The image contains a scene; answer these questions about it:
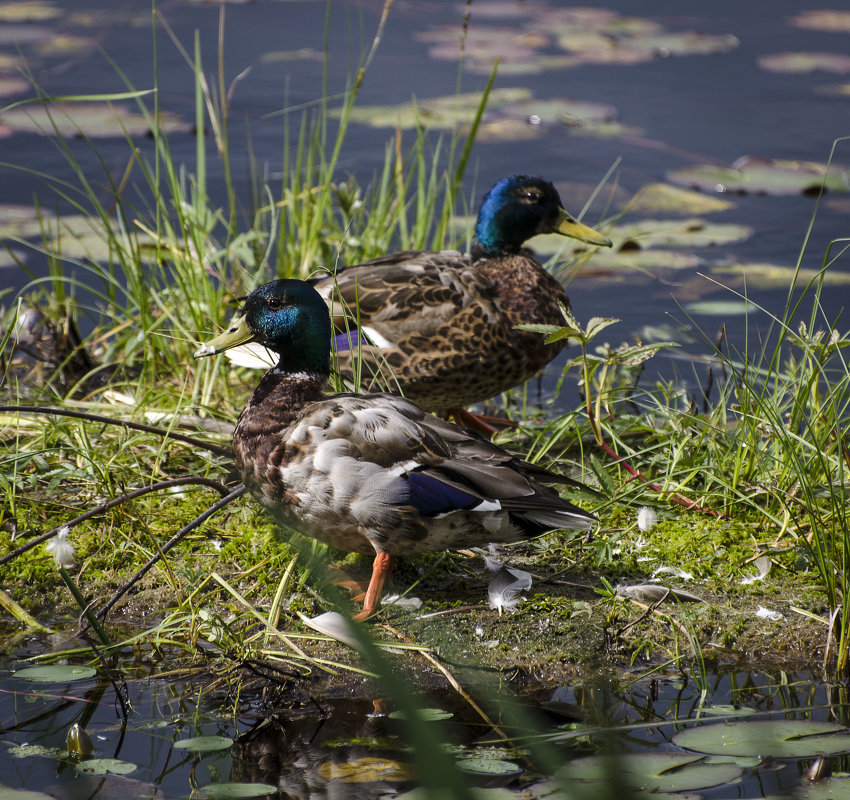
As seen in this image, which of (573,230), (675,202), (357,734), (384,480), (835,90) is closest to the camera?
(357,734)

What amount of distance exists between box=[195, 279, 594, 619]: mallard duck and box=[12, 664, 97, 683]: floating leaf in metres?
0.61

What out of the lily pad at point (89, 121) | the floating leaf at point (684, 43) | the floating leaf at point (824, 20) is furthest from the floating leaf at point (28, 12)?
the floating leaf at point (824, 20)

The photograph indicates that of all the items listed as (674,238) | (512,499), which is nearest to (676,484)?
(512,499)

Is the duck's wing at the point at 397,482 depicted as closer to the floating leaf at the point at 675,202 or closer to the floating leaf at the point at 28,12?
the floating leaf at the point at 675,202

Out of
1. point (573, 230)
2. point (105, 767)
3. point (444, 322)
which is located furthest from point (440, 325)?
point (105, 767)

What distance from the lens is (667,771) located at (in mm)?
2213

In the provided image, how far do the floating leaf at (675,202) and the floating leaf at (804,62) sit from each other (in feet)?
6.76

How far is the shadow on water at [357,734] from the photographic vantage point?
2.26 metres

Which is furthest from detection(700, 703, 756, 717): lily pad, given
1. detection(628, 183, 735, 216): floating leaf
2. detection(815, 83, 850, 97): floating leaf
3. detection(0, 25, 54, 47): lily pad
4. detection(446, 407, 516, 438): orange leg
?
detection(0, 25, 54, 47): lily pad

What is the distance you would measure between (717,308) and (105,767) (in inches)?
143

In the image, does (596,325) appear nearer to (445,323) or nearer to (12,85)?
(445,323)

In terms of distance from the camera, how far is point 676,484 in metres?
3.41

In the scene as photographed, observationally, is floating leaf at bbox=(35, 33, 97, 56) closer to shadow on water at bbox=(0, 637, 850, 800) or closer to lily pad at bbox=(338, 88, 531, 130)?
lily pad at bbox=(338, 88, 531, 130)

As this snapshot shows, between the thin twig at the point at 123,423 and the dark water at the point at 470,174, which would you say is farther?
the thin twig at the point at 123,423
